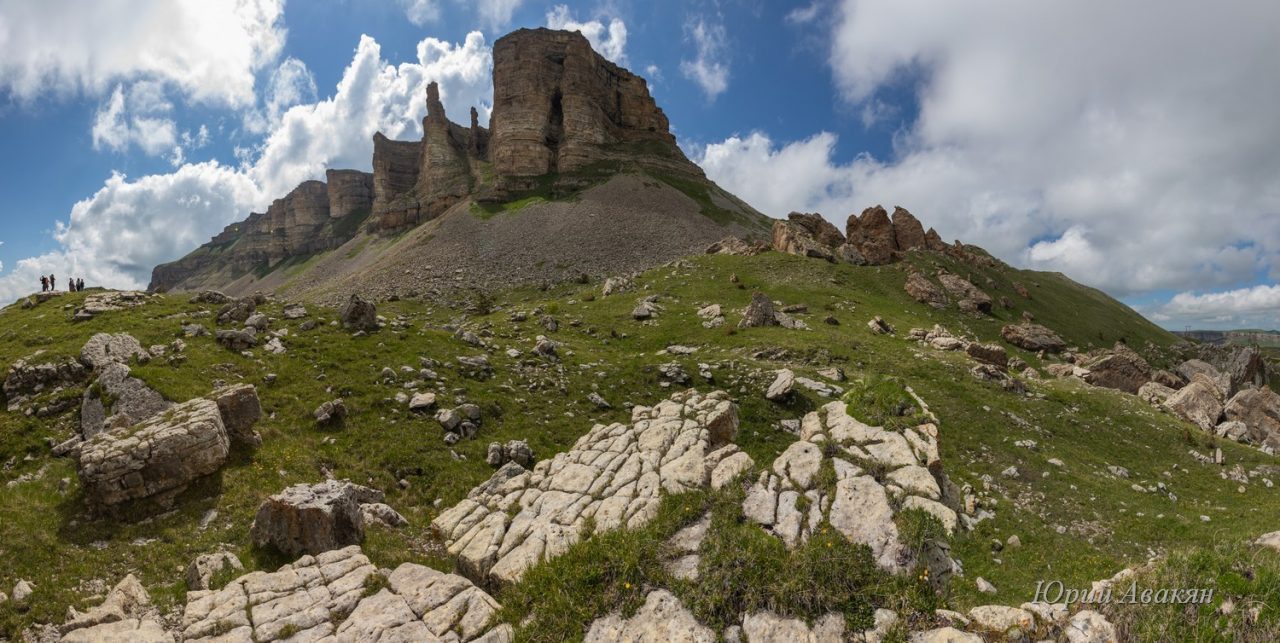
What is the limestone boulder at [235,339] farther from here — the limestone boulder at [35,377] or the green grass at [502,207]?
the green grass at [502,207]

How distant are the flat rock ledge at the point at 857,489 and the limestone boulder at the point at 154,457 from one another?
17004mm

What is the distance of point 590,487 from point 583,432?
8.50m

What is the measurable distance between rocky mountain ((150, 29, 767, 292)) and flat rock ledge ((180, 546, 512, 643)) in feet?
248

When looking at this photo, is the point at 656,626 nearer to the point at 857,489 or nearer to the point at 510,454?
the point at 857,489

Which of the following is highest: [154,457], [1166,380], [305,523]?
[154,457]

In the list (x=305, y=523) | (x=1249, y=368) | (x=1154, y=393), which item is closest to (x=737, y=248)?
(x=1154, y=393)

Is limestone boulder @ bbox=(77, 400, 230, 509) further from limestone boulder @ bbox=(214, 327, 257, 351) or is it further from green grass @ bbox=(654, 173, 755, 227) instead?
green grass @ bbox=(654, 173, 755, 227)

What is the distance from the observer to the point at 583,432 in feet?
77.6

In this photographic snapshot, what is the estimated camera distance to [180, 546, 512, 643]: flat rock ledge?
10.1 m

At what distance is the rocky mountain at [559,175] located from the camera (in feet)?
322

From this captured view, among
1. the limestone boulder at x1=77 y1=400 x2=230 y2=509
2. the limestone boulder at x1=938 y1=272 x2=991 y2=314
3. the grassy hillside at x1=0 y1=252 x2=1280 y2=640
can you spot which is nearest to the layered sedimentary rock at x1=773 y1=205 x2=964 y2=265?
the limestone boulder at x1=938 y1=272 x2=991 y2=314

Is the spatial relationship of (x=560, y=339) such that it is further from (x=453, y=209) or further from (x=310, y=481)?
(x=453, y=209)

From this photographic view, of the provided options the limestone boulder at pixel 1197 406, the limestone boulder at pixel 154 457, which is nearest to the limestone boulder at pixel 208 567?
the limestone boulder at pixel 154 457

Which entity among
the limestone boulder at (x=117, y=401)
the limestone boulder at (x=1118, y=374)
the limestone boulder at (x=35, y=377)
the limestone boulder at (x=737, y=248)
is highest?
the limestone boulder at (x=737, y=248)
